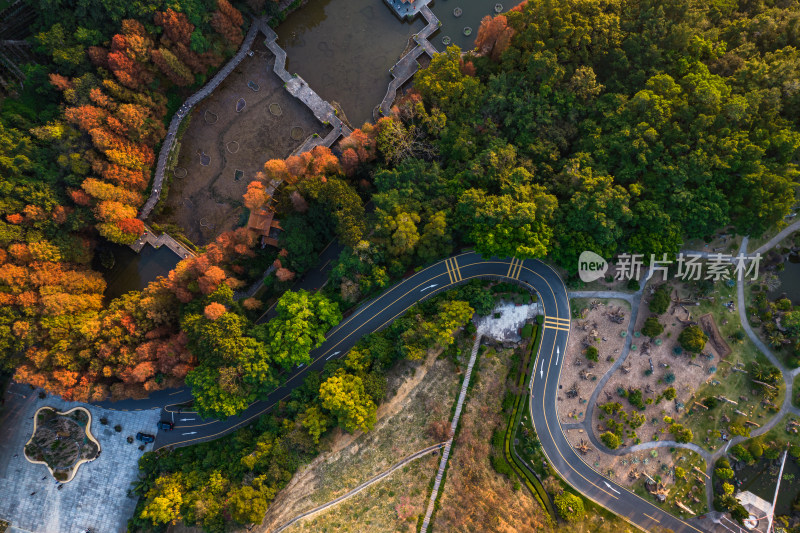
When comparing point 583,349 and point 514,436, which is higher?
point 583,349

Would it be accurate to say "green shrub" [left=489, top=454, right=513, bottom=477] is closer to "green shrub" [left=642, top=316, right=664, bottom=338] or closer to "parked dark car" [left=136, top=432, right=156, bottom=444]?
"green shrub" [left=642, top=316, right=664, bottom=338]

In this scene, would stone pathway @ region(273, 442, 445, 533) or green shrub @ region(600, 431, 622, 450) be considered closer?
green shrub @ region(600, 431, 622, 450)

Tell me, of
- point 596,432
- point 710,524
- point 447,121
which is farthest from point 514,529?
point 447,121

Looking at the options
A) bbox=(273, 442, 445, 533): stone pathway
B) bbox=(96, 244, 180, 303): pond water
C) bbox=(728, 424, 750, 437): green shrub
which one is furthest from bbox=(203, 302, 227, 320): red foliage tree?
bbox=(728, 424, 750, 437): green shrub

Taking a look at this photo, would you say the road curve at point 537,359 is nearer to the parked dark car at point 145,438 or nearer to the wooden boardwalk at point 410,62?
the parked dark car at point 145,438

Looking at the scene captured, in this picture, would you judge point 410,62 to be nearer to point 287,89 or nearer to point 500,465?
point 287,89

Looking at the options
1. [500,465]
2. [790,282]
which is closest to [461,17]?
[790,282]
